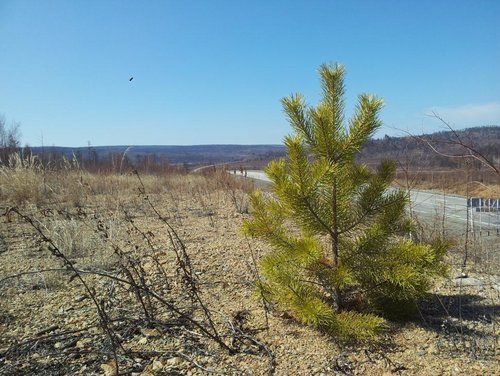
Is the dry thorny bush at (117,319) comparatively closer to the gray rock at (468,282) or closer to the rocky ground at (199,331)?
the rocky ground at (199,331)

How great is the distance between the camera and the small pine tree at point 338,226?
2.46 m

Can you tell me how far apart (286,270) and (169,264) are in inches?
76.1

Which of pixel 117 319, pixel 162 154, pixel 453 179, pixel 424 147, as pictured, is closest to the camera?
pixel 117 319

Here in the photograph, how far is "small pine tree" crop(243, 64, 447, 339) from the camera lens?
246 cm

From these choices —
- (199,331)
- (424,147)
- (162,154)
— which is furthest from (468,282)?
(162,154)

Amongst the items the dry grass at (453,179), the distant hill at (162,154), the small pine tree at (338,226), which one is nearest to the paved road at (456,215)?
the dry grass at (453,179)

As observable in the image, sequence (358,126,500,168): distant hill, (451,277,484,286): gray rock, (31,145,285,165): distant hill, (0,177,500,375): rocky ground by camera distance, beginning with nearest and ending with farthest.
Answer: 1. (0,177,500,375): rocky ground
2. (358,126,500,168): distant hill
3. (451,277,484,286): gray rock
4. (31,145,285,165): distant hill

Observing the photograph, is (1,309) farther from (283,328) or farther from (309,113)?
(309,113)

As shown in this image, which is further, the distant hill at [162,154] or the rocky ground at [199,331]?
the distant hill at [162,154]

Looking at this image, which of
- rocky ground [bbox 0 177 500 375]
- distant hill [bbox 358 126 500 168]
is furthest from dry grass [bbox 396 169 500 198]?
rocky ground [bbox 0 177 500 375]

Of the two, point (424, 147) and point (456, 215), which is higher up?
point (424, 147)

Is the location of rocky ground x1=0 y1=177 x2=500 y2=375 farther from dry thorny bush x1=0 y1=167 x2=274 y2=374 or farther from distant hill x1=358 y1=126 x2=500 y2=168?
distant hill x1=358 y1=126 x2=500 y2=168

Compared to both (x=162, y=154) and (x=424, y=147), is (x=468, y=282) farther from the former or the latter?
(x=162, y=154)

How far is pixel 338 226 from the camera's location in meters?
2.71
